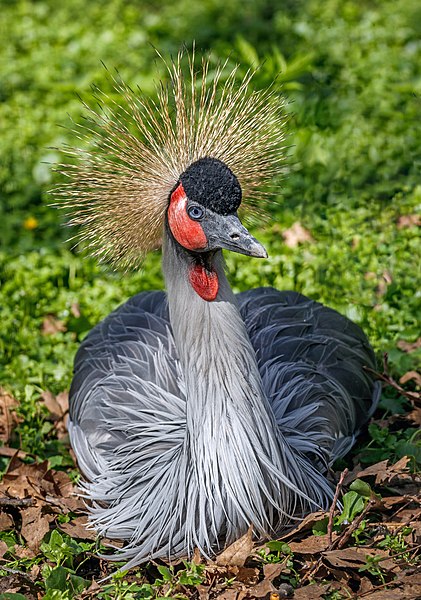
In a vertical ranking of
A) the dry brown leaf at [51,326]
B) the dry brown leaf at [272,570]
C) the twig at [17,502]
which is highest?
the dry brown leaf at [51,326]

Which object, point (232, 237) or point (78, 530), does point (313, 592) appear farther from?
point (232, 237)

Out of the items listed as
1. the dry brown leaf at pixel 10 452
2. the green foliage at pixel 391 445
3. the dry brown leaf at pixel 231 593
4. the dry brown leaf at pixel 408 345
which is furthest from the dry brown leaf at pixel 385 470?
the dry brown leaf at pixel 10 452

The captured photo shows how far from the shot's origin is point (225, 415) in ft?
9.43

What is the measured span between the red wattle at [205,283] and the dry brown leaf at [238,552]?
682 mm

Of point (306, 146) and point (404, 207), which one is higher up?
point (306, 146)

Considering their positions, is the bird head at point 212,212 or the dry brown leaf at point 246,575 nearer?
the bird head at point 212,212

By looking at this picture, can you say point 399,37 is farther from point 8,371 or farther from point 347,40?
point 8,371

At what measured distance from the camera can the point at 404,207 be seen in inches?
196

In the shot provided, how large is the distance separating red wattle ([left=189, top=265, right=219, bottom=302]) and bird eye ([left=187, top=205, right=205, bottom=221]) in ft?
0.49

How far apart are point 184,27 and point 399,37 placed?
5.41 ft

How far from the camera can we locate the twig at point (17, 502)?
334 cm

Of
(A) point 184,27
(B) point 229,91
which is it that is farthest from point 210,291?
(A) point 184,27

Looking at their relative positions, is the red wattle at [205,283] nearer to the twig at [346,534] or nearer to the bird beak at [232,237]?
the bird beak at [232,237]

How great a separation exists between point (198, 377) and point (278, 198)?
2298 millimetres
